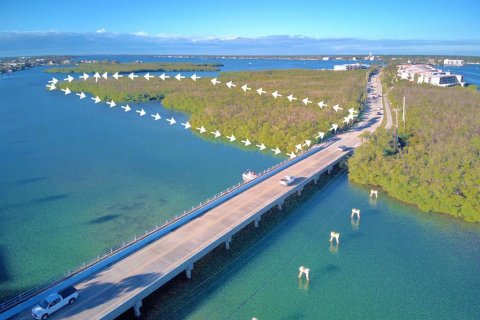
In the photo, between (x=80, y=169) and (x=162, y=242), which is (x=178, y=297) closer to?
(x=162, y=242)

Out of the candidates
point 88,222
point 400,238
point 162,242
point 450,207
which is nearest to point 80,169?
point 88,222

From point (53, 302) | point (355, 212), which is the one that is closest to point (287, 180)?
point (355, 212)
